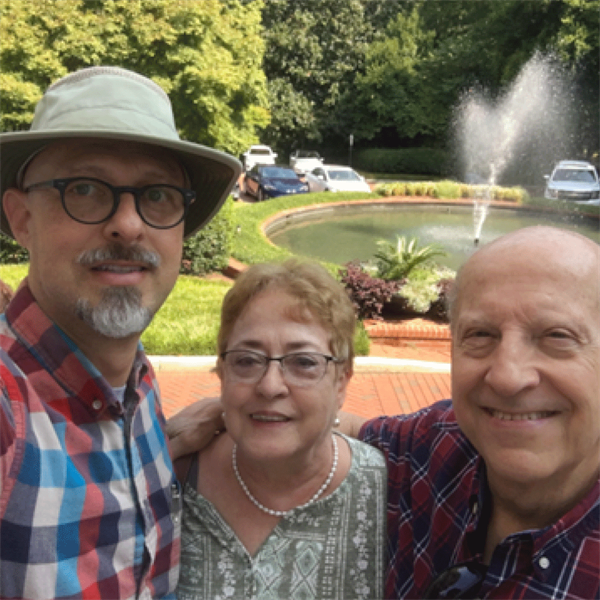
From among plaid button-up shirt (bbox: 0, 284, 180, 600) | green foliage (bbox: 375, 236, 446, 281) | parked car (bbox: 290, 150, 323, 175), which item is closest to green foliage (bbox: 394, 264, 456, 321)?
green foliage (bbox: 375, 236, 446, 281)

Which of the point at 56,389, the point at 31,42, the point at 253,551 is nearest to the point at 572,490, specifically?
the point at 253,551

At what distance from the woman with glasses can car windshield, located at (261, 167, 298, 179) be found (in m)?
24.1

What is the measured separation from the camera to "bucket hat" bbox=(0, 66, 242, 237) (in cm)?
172

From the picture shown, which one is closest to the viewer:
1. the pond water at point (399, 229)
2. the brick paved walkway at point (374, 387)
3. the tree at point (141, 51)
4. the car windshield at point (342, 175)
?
the brick paved walkway at point (374, 387)

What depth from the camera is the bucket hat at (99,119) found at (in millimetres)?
1723

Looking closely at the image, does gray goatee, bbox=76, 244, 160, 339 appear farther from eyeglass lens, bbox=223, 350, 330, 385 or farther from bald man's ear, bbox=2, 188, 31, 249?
eyeglass lens, bbox=223, 350, 330, 385

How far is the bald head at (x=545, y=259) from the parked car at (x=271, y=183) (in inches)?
899

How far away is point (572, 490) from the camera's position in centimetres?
166

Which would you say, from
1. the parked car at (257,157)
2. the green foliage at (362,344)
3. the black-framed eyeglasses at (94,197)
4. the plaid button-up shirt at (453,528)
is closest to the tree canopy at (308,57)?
the parked car at (257,157)

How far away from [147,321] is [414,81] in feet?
133

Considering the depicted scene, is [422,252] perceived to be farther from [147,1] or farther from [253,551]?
[147,1]

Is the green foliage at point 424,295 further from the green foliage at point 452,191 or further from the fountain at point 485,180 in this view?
the green foliage at point 452,191

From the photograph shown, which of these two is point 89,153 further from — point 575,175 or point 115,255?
point 575,175

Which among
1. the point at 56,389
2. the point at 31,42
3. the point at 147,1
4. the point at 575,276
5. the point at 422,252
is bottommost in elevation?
the point at 422,252
